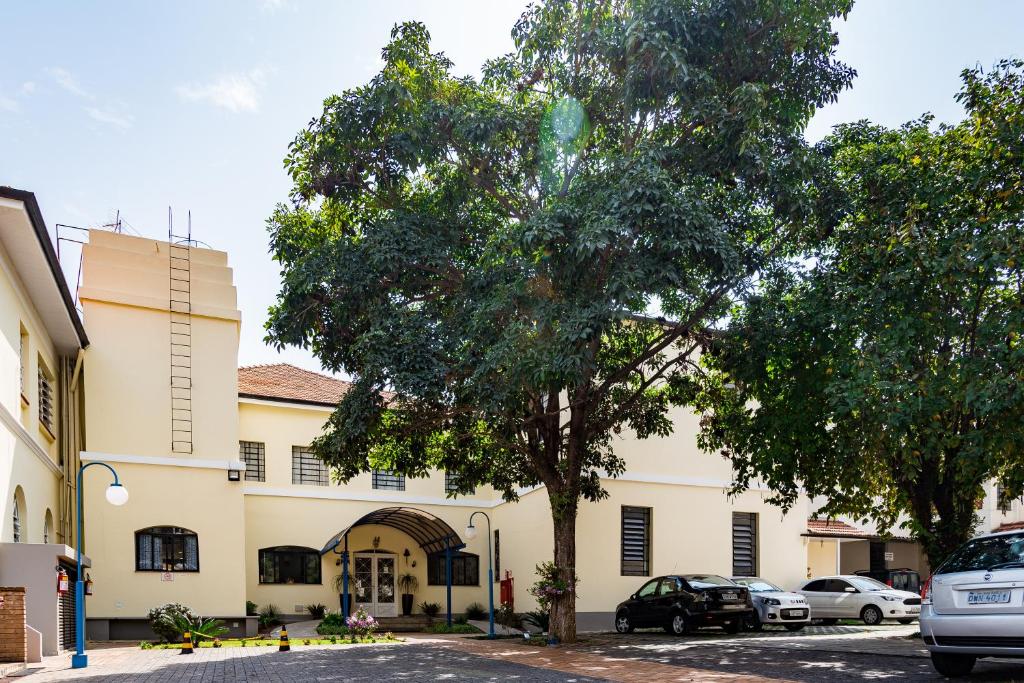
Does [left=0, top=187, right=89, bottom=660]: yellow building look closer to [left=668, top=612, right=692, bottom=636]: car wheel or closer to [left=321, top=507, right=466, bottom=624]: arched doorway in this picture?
[left=321, top=507, right=466, bottom=624]: arched doorway

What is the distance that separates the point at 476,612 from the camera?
28109mm

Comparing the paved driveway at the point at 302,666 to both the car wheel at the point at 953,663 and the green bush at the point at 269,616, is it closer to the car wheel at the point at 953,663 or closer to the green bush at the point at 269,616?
the car wheel at the point at 953,663

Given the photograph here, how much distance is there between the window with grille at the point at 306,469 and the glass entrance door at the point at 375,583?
2746 millimetres

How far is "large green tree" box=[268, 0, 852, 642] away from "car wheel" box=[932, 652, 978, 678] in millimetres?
6082

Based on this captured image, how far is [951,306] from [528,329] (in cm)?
641

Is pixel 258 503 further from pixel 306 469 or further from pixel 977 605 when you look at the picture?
pixel 977 605

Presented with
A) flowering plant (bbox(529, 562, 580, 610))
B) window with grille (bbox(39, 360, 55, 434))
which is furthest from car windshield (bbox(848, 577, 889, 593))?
window with grille (bbox(39, 360, 55, 434))

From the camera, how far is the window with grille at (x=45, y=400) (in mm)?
18592

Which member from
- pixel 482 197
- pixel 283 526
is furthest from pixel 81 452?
pixel 482 197

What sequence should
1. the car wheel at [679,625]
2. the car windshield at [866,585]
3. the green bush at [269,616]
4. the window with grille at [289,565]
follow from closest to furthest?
the car wheel at [679,625]
the car windshield at [866,585]
the green bush at [269,616]
the window with grille at [289,565]

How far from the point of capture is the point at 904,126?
1694cm

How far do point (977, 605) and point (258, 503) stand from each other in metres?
20.6

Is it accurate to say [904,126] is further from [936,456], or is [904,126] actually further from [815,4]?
[936,456]

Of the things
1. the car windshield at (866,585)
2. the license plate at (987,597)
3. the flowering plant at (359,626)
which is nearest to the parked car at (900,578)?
the car windshield at (866,585)
